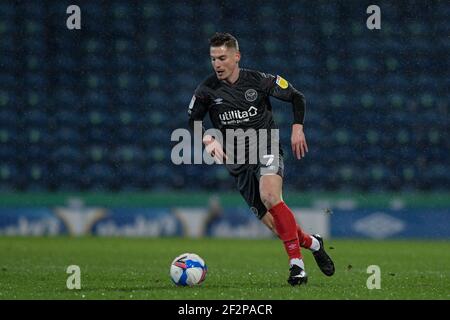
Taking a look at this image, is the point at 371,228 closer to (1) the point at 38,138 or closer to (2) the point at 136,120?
(2) the point at 136,120

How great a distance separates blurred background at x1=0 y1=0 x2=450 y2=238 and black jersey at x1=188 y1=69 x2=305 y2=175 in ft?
23.9

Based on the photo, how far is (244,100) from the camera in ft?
24.9

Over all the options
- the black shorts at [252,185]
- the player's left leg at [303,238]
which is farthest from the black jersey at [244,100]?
the player's left leg at [303,238]

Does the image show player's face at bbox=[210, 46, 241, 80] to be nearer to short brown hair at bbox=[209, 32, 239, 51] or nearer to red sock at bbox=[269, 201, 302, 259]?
short brown hair at bbox=[209, 32, 239, 51]

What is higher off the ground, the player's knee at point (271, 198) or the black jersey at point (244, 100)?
the black jersey at point (244, 100)

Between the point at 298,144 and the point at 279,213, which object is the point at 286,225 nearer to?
the point at 279,213

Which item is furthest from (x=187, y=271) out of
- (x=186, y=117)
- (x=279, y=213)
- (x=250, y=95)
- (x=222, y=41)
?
(x=186, y=117)

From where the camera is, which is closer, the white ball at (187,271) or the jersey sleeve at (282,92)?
the white ball at (187,271)

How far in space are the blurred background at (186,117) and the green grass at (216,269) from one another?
2.77 feet

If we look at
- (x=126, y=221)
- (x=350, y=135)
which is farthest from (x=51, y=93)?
(x=350, y=135)

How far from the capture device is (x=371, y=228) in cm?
1488

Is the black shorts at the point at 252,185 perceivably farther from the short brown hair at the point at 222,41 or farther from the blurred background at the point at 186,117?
the blurred background at the point at 186,117

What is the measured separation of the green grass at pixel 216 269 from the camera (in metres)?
6.67

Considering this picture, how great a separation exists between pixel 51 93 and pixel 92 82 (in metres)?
0.83
